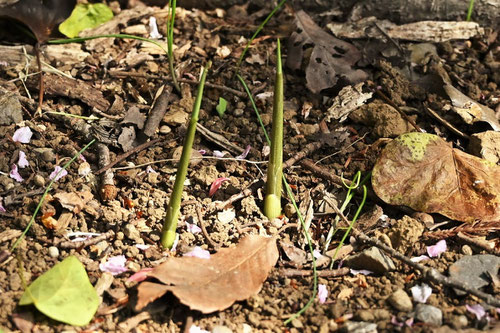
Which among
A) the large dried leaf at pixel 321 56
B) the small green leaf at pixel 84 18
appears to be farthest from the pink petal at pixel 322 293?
the small green leaf at pixel 84 18

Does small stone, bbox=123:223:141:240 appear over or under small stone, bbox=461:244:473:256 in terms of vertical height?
over

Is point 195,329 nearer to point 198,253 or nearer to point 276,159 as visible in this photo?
point 198,253

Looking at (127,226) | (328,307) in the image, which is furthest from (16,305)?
(328,307)

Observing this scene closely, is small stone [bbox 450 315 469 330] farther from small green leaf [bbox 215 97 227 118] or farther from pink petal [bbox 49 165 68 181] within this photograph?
pink petal [bbox 49 165 68 181]

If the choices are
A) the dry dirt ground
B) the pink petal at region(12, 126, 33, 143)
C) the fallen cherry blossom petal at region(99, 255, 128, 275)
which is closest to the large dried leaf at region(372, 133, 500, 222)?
the dry dirt ground

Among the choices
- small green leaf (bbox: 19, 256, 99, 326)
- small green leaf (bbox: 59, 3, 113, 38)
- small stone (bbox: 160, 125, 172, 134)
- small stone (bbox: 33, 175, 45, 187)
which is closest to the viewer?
small green leaf (bbox: 19, 256, 99, 326)

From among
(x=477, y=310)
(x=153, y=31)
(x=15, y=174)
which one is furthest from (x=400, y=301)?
(x=153, y=31)

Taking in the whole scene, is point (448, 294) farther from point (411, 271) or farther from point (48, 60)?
point (48, 60)

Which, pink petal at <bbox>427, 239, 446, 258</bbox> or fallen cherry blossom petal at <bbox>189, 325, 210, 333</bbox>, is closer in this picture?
fallen cherry blossom petal at <bbox>189, 325, 210, 333</bbox>
